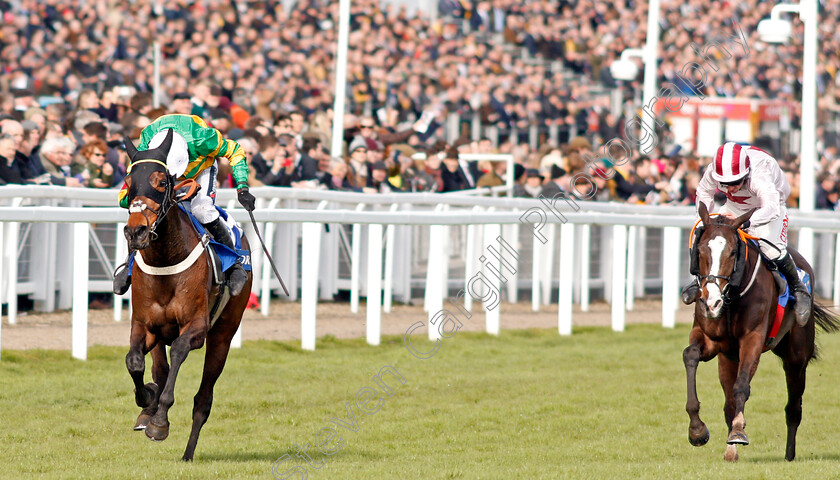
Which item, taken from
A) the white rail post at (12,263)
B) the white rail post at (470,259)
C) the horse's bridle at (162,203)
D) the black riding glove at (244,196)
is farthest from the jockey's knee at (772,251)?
the white rail post at (12,263)

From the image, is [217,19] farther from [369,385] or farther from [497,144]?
[369,385]

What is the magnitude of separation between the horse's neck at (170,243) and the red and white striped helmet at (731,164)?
8.82 ft

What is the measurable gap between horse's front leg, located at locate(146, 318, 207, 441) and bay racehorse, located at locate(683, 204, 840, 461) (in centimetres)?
232

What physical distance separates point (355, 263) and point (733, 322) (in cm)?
473

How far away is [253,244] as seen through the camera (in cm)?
1057

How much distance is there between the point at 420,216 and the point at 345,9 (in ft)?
11.9

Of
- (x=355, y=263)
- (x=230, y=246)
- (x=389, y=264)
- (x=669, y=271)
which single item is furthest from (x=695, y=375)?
(x=669, y=271)

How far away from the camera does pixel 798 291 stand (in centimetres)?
711

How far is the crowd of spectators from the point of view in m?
11.7

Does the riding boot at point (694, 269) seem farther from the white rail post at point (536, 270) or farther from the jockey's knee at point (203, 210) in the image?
the white rail post at point (536, 270)

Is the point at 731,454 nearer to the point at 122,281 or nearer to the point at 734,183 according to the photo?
the point at 734,183

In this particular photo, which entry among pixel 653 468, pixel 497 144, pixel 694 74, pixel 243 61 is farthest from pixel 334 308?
pixel 694 74

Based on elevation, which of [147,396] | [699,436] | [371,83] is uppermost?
[371,83]

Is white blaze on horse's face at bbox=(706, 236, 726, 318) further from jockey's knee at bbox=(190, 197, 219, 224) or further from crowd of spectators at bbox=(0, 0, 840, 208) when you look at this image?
crowd of spectators at bbox=(0, 0, 840, 208)
